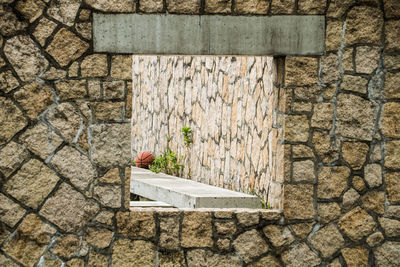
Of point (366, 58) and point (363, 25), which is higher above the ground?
point (363, 25)

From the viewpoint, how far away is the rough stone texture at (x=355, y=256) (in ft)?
23.4

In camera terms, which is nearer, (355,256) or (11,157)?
(11,157)

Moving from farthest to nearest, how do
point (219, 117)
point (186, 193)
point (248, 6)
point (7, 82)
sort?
1. point (219, 117)
2. point (186, 193)
3. point (248, 6)
4. point (7, 82)

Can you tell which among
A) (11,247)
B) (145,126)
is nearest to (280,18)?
(11,247)

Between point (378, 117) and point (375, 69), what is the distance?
0.44 metres

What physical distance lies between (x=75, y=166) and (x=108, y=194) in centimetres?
38

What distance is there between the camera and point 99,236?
679cm

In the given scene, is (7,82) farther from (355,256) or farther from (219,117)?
(219,117)

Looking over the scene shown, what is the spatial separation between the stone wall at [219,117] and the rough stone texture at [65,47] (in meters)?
1.87

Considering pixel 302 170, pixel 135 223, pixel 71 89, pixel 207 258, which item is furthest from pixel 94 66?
pixel 302 170

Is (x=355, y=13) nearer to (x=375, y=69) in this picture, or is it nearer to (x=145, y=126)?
(x=375, y=69)

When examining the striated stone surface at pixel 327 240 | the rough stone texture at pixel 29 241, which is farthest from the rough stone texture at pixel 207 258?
the rough stone texture at pixel 29 241

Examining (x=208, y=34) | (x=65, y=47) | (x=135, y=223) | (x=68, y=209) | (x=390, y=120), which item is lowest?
(x=135, y=223)

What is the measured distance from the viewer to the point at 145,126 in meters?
14.0
